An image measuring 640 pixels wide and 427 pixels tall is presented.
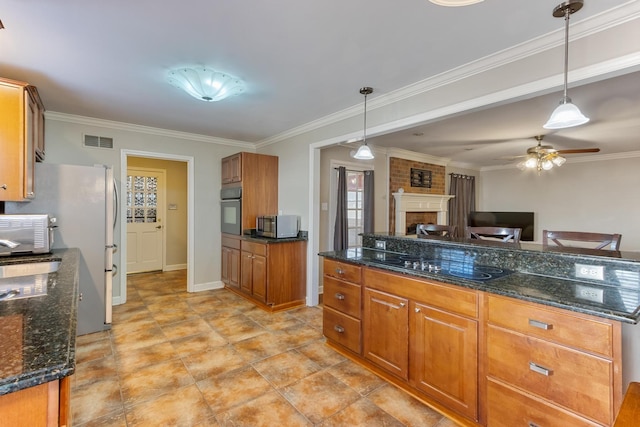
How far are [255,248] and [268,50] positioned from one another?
8.29ft

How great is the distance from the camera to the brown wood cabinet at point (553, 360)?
132 cm

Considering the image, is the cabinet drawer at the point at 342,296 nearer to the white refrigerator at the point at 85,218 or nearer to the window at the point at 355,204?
the window at the point at 355,204

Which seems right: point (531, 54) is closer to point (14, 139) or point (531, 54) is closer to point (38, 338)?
point (38, 338)

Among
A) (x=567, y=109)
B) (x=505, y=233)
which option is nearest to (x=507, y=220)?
(x=505, y=233)

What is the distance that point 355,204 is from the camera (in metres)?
5.02

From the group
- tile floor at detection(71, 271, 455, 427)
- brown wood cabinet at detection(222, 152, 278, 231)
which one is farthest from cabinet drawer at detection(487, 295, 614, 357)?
brown wood cabinet at detection(222, 152, 278, 231)

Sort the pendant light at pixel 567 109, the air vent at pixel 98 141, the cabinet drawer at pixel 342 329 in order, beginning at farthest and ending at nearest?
the air vent at pixel 98 141, the cabinet drawer at pixel 342 329, the pendant light at pixel 567 109

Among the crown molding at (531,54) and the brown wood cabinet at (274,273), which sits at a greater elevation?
the crown molding at (531,54)

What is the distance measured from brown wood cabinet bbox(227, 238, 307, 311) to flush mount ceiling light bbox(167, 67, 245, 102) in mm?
1878

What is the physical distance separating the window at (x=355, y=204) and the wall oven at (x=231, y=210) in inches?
67.3

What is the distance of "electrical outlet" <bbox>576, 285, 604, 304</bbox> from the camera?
148 centimetres

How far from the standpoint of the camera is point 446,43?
2.05 meters

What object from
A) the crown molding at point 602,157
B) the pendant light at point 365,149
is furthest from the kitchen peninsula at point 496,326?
the crown molding at point 602,157

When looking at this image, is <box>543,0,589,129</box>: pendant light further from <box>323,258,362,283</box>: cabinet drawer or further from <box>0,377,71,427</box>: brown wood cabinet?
→ <box>0,377,71,427</box>: brown wood cabinet
